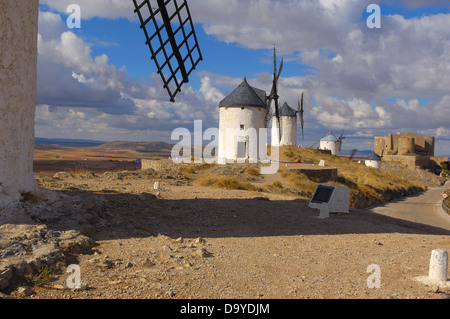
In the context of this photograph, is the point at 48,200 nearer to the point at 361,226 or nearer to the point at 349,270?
the point at 349,270

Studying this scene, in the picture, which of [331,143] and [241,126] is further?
[331,143]

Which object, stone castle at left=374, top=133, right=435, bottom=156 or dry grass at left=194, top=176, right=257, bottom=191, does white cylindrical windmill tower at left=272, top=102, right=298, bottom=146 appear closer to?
dry grass at left=194, top=176, right=257, bottom=191

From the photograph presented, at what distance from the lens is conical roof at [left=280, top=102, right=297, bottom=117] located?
114 ft

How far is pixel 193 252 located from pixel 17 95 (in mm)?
3539

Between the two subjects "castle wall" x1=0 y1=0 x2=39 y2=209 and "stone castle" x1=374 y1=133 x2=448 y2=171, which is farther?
"stone castle" x1=374 y1=133 x2=448 y2=171

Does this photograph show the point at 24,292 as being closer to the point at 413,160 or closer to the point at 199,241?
the point at 199,241

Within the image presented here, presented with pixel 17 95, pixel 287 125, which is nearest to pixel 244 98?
pixel 287 125

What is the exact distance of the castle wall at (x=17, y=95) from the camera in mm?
5234

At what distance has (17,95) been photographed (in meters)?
5.48

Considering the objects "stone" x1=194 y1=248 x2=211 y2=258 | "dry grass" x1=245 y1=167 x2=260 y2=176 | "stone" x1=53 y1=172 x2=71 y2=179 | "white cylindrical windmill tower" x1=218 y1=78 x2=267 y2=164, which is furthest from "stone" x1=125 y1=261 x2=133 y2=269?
"white cylindrical windmill tower" x1=218 y1=78 x2=267 y2=164

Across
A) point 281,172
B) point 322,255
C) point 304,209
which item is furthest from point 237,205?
point 281,172

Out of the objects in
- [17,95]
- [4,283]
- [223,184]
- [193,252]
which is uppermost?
[17,95]

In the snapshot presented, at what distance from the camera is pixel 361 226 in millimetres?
8117

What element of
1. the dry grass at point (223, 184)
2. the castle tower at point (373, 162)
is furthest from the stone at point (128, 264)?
the castle tower at point (373, 162)
